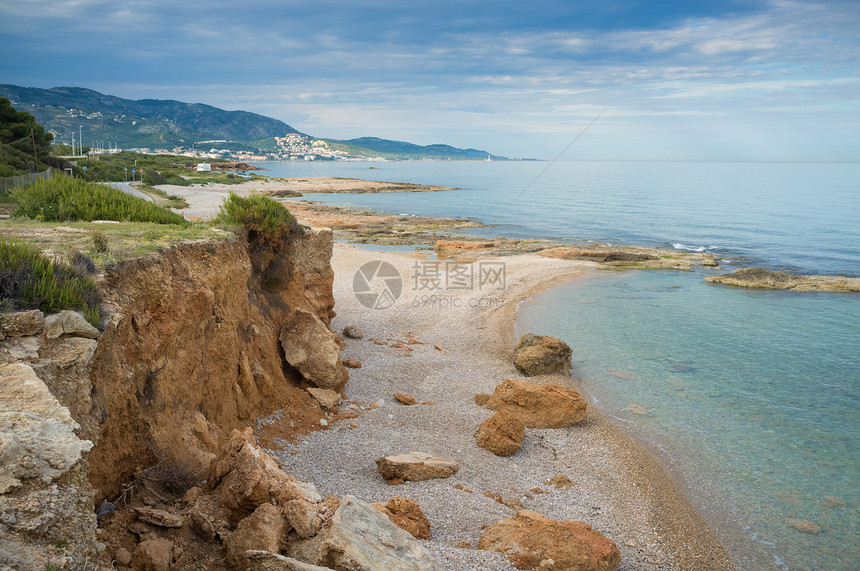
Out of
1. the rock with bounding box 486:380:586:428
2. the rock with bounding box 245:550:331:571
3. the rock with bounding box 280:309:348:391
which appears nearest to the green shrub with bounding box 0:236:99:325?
the rock with bounding box 245:550:331:571

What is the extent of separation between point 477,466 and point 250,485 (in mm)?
5379

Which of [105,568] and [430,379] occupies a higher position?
[105,568]

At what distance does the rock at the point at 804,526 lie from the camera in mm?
8844

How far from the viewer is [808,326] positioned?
69.3 feet

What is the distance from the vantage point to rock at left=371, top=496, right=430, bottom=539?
690 centimetres

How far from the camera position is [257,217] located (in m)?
12.2

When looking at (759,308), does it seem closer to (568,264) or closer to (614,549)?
(568,264)

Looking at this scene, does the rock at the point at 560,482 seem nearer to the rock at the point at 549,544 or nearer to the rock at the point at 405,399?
the rock at the point at 549,544

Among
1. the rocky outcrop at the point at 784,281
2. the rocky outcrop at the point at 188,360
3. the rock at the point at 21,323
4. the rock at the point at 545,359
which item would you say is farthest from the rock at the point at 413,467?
the rocky outcrop at the point at 784,281

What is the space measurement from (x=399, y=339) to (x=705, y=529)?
10745 mm

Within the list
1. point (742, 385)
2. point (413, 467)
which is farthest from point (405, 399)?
point (742, 385)

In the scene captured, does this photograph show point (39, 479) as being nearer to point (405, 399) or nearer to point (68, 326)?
point (68, 326)

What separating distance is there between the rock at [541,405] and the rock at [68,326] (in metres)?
9.12

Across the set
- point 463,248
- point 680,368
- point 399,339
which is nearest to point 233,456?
point 399,339
